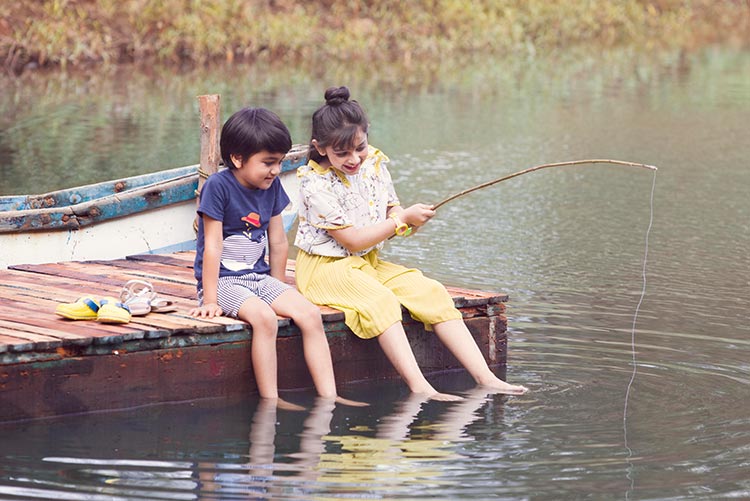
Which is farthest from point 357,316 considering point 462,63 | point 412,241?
point 462,63

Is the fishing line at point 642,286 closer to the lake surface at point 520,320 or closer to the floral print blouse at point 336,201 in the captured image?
the lake surface at point 520,320

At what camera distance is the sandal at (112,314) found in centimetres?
550

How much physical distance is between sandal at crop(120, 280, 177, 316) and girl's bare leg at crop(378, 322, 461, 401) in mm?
912

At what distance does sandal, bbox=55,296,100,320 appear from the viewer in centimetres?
559

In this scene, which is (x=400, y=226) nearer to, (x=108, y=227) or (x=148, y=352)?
(x=148, y=352)

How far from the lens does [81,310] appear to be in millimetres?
5586

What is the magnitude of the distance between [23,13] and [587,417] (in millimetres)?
19044

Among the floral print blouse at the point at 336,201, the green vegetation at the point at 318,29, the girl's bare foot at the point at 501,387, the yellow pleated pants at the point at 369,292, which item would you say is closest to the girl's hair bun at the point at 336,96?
the floral print blouse at the point at 336,201

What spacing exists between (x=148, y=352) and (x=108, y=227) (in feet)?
7.49

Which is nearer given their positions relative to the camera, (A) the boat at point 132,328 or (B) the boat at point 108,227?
(A) the boat at point 132,328

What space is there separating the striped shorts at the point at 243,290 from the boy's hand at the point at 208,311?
0.03 m

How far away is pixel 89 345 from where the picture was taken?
532cm

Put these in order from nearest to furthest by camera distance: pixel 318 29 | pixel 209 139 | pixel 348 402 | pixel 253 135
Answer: pixel 253 135
pixel 348 402
pixel 209 139
pixel 318 29

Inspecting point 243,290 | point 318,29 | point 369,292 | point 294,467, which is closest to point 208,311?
point 243,290
